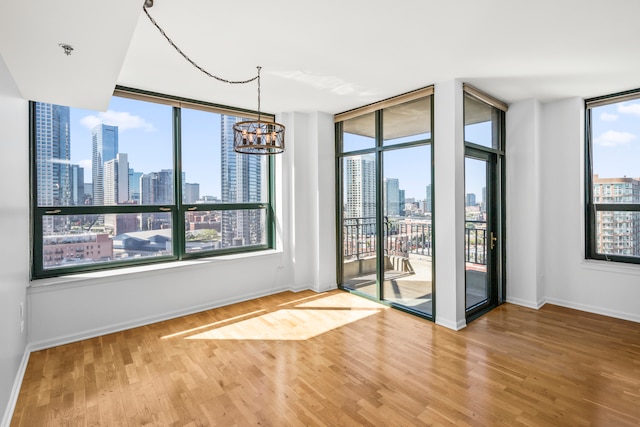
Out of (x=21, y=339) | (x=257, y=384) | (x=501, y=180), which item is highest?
(x=501, y=180)

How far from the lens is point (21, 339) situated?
2.77 meters

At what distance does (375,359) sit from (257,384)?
107cm

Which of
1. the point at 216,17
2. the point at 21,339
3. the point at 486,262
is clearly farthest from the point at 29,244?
the point at 486,262

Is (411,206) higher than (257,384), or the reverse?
(411,206)

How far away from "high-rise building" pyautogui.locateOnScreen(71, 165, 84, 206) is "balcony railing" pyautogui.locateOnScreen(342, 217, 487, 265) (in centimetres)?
350

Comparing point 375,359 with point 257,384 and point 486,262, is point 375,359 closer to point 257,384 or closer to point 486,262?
point 257,384

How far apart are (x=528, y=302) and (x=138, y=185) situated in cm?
522

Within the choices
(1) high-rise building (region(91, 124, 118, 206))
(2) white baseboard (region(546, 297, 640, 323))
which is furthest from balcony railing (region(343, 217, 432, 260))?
(1) high-rise building (region(91, 124, 118, 206))

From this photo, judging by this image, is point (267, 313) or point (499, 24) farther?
point (267, 313)

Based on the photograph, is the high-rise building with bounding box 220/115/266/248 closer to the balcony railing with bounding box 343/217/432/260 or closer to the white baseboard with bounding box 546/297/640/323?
the balcony railing with bounding box 343/217/432/260

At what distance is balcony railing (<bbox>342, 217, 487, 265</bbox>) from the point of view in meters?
4.11

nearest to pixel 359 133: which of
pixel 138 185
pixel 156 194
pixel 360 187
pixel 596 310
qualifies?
pixel 360 187

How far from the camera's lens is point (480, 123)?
13.5ft

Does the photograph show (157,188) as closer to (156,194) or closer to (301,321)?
(156,194)
